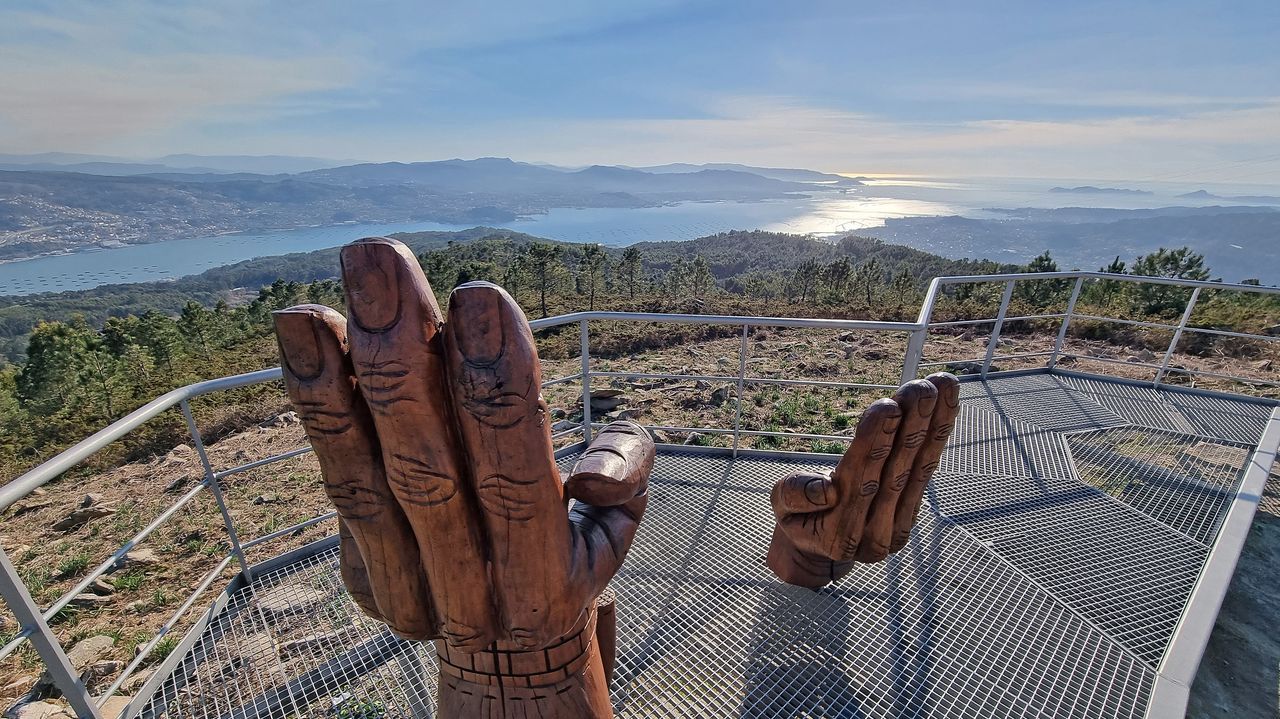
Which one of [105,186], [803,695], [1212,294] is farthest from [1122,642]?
[105,186]

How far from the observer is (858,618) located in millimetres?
2891

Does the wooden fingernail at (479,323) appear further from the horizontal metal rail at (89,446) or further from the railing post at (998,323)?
the railing post at (998,323)

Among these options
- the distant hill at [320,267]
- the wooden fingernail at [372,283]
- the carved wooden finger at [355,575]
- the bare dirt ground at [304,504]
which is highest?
the wooden fingernail at [372,283]

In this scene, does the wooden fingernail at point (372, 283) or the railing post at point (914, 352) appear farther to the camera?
the railing post at point (914, 352)

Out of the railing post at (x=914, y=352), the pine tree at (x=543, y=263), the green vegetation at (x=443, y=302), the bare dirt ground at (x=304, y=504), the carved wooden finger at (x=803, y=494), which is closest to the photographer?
the carved wooden finger at (x=803, y=494)

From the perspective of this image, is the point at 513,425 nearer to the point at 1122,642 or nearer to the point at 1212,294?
the point at 1122,642

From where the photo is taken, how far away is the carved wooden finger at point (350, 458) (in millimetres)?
1335

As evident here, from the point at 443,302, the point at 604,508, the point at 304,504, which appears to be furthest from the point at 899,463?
the point at 443,302

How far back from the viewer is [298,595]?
2982mm

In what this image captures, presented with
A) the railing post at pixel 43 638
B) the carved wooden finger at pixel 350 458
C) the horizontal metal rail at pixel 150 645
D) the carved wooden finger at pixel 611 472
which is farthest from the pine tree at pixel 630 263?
the carved wooden finger at pixel 350 458

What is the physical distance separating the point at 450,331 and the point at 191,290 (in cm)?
11165

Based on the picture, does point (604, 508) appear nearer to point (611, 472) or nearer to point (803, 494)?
point (611, 472)

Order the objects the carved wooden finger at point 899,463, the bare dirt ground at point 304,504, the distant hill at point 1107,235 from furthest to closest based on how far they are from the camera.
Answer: the distant hill at point 1107,235 → the bare dirt ground at point 304,504 → the carved wooden finger at point 899,463

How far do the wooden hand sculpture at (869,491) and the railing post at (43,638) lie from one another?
10.0 ft
